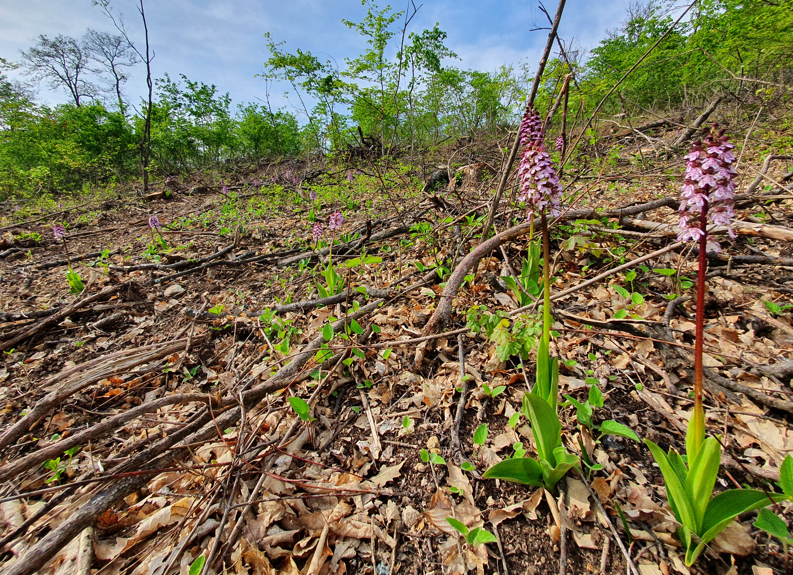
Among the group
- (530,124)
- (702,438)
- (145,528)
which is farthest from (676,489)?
(145,528)

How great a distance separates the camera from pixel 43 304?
435cm

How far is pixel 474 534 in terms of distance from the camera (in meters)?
1.25

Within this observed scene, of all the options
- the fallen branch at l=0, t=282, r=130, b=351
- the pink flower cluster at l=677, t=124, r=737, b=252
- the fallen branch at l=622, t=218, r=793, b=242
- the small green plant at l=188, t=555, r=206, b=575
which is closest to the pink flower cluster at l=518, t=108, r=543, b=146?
the pink flower cluster at l=677, t=124, r=737, b=252

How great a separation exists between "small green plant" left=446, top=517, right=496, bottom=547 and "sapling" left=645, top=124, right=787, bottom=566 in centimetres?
70

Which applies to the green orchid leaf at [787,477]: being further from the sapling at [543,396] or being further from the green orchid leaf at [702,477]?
the sapling at [543,396]

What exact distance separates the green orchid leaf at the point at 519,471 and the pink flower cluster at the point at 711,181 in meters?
1.10

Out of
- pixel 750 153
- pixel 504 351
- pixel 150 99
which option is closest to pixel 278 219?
pixel 504 351

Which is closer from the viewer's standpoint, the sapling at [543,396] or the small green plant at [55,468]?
the sapling at [543,396]

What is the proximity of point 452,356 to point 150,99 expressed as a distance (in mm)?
16721

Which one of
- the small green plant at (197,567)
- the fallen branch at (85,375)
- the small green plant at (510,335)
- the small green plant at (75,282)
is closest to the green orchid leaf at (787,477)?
the small green plant at (510,335)

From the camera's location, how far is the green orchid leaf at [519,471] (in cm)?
130

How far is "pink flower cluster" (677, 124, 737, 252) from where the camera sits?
40.3 inches

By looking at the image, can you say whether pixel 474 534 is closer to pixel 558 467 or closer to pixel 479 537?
pixel 479 537

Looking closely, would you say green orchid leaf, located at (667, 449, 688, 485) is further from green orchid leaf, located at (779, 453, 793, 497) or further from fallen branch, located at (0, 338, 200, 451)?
fallen branch, located at (0, 338, 200, 451)
